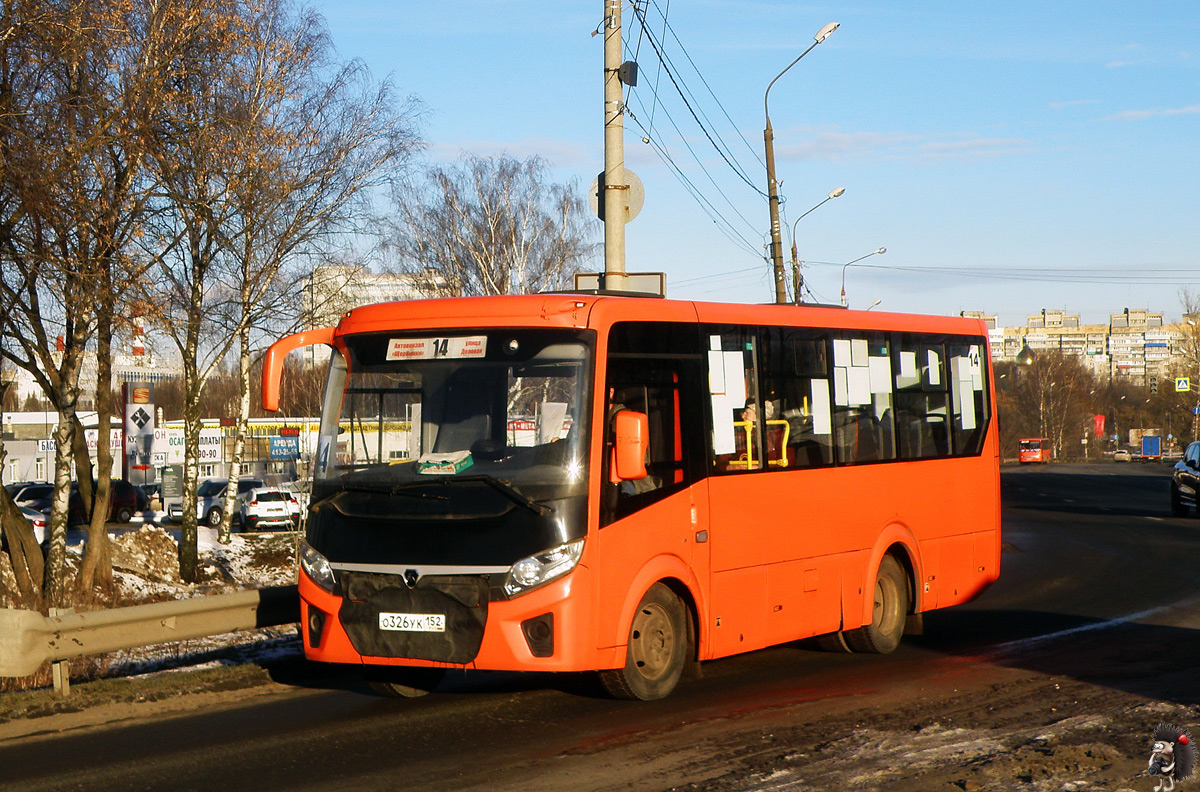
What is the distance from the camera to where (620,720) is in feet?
26.7

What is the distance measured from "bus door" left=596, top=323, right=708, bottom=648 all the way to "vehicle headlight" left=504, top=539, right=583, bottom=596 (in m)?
0.30

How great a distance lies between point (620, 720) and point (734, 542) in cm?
176

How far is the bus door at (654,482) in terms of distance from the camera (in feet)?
26.9

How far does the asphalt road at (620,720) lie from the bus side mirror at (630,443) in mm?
1548

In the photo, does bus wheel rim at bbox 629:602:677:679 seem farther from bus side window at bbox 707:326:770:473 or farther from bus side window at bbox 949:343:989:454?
bus side window at bbox 949:343:989:454

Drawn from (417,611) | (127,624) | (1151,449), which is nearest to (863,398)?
(417,611)

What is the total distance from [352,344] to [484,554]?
1.90 metres

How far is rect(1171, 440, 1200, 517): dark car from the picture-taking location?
31172 mm

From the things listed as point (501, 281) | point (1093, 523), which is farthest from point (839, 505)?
point (501, 281)

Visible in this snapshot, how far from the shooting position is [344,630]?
27.3 feet

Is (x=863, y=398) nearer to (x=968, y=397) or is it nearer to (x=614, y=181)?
(x=968, y=397)

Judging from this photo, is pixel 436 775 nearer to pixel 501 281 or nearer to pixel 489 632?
pixel 489 632

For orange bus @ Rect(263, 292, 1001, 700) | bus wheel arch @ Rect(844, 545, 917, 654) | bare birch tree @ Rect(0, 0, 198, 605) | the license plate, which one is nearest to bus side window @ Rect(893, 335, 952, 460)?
bus wheel arch @ Rect(844, 545, 917, 654)

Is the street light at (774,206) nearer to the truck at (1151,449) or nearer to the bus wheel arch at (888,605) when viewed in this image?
the bus wheel arch at (888,605)
